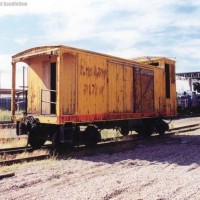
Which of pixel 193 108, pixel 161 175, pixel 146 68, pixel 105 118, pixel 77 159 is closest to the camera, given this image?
pixel 161 175

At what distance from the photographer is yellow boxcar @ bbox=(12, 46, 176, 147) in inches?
408

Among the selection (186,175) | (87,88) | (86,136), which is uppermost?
(87,88)

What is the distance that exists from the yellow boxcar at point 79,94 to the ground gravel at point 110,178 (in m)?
1.53

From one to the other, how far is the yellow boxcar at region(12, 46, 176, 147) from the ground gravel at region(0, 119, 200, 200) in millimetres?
1535

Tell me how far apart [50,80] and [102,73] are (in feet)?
6.53

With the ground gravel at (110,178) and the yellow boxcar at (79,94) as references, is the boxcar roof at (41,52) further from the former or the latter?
the ground gravel at (110,178)

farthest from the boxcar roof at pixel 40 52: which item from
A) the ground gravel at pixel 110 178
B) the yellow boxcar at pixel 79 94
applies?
the ground gravel at pixel 110 178

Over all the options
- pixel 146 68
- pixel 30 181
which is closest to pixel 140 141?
pixel 146 68

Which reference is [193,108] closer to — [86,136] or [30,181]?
[86,136]

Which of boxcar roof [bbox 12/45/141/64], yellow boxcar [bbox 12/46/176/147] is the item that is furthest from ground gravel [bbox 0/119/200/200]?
boxcar roof [bbox 12/45/141/64]

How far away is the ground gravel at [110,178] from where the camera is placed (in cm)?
595

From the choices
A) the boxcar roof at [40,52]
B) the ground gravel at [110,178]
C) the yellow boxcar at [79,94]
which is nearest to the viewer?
the ground gravel at [110,178]

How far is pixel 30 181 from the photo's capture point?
6805 millimetres

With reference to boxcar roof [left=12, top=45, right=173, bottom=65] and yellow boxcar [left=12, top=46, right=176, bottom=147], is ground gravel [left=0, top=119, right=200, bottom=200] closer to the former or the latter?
yellow boxcar [left=12, top=46, right=176, bottom=147]
